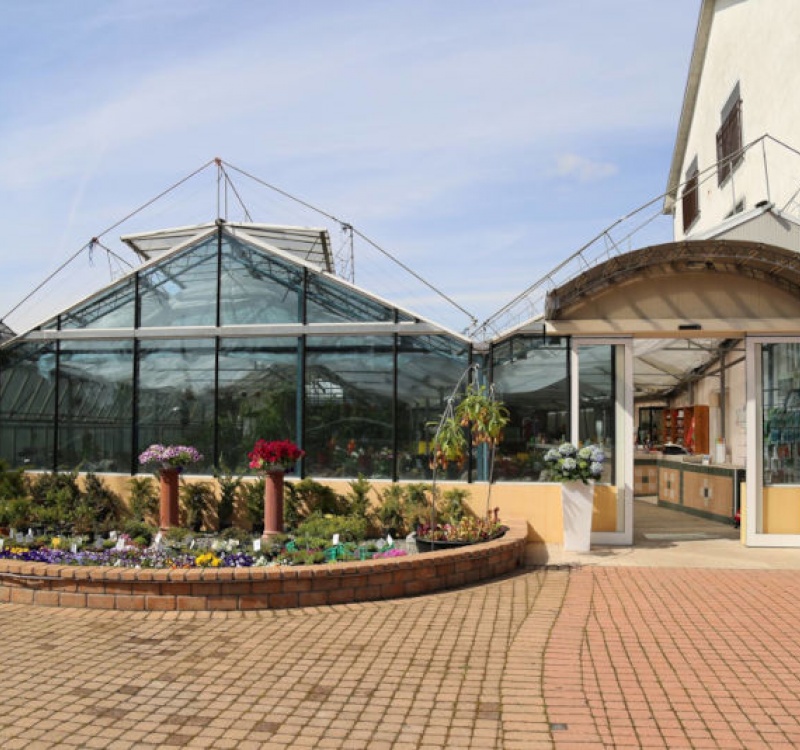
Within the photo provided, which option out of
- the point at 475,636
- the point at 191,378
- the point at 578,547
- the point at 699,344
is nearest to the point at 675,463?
the point at 699,344

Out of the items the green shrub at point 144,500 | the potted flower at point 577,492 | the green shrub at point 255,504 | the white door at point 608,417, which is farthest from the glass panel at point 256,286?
the potted flower at point 577,492

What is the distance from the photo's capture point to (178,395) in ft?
41.9

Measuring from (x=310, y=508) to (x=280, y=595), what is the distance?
4170mm

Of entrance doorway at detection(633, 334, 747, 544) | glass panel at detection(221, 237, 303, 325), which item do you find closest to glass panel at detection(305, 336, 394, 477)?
glass panel at detection(221, 237, 303, 325)

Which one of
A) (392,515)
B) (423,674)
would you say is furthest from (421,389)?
(423,674)

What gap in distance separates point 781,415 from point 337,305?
21.1 feet

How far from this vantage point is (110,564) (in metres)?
8.38

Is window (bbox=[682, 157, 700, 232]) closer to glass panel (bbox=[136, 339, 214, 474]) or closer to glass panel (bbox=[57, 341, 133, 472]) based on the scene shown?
glass panel (bbox=[136, 339, 214, 474])

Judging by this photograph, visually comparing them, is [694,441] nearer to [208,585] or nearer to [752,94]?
[752,94]

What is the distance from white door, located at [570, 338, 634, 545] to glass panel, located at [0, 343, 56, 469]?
828 centimetres

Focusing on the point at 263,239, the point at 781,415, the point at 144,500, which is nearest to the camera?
the point at 781,415

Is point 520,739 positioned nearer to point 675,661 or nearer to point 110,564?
point 675,661

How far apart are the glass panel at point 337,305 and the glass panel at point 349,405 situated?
0.30 m

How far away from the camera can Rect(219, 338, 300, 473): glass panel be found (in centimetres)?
1241
